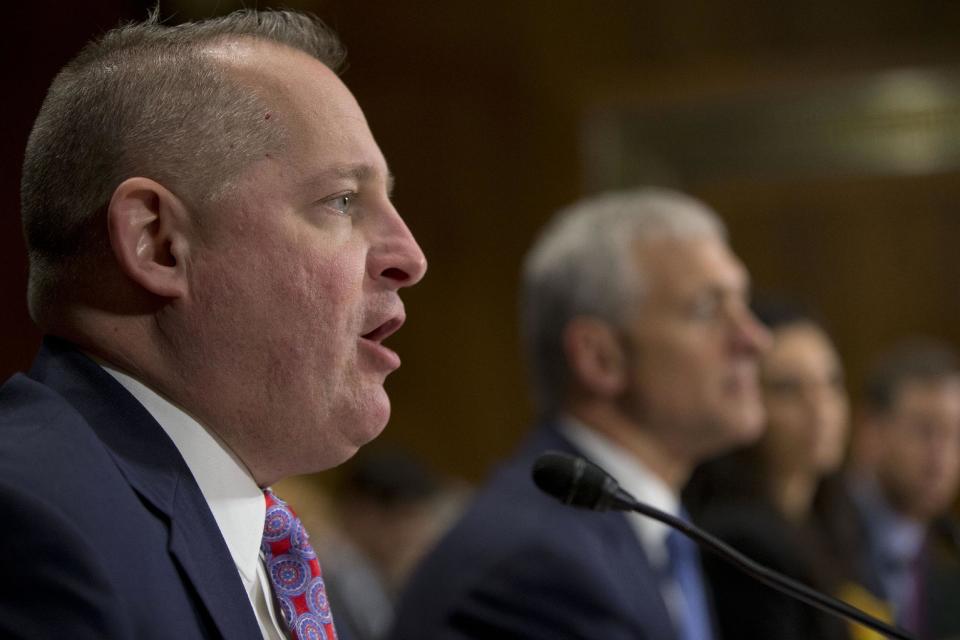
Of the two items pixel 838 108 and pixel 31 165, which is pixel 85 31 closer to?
pixel 838 108

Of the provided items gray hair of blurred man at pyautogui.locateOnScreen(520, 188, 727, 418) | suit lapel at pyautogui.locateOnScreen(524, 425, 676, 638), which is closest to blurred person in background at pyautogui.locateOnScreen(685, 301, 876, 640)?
suit lapel at pyautogui.locateOnScreen(524, 425, 676, 638)

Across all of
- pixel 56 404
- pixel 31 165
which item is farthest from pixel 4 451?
pixel 31 165

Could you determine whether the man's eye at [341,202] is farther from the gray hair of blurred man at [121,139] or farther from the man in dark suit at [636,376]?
the man in dark suit at [636,376]

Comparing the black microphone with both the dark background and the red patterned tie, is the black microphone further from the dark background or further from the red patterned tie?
the dark background

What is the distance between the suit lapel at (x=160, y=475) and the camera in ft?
3.87

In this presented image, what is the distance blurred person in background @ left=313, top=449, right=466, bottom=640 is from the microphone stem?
4.04 meters

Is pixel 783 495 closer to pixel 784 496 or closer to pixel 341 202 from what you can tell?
pixel 784 496

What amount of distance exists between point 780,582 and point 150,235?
0.78 metres

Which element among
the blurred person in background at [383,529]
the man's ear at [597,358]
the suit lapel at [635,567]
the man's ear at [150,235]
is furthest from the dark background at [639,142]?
the man's ear at [150,235]

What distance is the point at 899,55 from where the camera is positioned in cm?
598

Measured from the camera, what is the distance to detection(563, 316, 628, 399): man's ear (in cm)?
257

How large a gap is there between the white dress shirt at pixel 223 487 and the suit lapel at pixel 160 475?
25 mm

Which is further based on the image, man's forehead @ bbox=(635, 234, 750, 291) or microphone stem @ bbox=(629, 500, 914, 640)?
man's forehead @ bbox=(635, 234, 750, 291)

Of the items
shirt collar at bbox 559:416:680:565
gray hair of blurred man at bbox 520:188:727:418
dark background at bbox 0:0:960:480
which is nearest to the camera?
shirt collar at bbox 559:416:680:565
